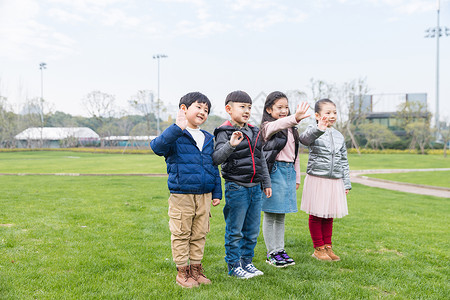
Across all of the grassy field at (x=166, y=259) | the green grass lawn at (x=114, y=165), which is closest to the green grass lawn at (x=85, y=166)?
the green grass lawn at (x=114, y=165)

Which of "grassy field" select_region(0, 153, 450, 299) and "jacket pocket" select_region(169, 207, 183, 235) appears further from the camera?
"jacket pocket" select_region(169, 207, 183, 235)

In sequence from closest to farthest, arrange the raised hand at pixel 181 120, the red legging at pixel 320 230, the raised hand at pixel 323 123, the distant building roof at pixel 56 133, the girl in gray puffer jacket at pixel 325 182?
the raised hand at pixel 181 120 → the raised hand at pixel 323 123 → the girl in gray puffer jacket at pixel 325 182 → the red legging at pixel 320 230 → the distant building roof at pixel 56 133

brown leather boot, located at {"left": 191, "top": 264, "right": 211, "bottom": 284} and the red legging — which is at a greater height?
the red legging

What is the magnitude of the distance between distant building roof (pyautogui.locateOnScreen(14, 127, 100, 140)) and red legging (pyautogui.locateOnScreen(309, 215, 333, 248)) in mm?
58258

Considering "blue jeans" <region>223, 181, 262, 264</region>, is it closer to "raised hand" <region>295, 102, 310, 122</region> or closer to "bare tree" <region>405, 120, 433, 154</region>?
"raised hand" <region>295, 102, 310, 122</region>

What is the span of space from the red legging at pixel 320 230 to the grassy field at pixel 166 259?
24cm

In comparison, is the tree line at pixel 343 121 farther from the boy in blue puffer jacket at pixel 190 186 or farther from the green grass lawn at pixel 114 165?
the boy in blue puffer jacket at pixel 190 186

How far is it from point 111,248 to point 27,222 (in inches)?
79.4

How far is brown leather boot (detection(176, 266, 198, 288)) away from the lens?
10.2 ft

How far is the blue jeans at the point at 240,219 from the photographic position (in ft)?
11.0

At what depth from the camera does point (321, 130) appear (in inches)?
136

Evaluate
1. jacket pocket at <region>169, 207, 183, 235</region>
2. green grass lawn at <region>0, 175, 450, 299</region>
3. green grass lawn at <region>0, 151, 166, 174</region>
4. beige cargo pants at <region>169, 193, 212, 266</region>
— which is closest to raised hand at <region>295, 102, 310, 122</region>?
beige cargo pants at <region>169, 193, 212, 266</region>

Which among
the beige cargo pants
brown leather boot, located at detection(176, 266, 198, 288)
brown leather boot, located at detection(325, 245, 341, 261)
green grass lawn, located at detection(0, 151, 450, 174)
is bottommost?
green grass lawn, located at detection(0, 151, 450, 174)

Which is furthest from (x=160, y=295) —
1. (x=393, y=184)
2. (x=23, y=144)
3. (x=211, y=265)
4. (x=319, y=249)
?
(x=23, y=144)
